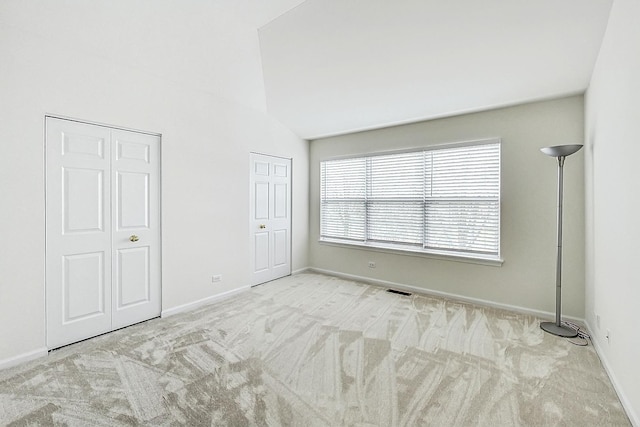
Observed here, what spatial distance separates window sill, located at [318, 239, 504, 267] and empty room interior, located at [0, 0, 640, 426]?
3cm

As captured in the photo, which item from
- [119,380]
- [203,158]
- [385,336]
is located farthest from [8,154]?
[385,336]

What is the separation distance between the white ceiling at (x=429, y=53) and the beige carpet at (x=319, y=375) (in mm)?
2550

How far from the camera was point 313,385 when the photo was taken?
2055 mm

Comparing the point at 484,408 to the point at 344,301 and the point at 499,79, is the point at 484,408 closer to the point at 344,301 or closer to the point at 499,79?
the point at 344,301

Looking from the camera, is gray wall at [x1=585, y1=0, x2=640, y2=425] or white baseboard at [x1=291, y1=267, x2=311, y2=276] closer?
gray wall at [x1=585, y1=0, x2=640, y2=425]

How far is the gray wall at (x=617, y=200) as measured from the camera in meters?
1.69

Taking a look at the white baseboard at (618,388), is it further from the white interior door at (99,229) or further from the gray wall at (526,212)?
the white interior door at (99,229)

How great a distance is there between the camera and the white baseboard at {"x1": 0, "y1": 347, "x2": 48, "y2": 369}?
2.27 m

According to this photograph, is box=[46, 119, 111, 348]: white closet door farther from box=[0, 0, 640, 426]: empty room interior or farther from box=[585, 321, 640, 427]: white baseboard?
box=[585, 321, 640, 427]: white baseboard

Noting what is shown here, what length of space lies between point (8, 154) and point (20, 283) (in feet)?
3.41

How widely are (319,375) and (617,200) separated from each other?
246 centimetres

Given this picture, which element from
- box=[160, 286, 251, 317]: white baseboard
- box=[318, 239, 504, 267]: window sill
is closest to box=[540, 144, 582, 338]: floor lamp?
box=[318, 239, 504, 267]: window sill

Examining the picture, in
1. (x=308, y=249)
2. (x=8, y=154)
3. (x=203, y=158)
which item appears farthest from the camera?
(x=308, y=249)

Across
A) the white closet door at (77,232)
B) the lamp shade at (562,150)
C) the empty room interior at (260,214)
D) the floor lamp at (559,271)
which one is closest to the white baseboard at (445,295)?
the empty room interior at (260,214)
